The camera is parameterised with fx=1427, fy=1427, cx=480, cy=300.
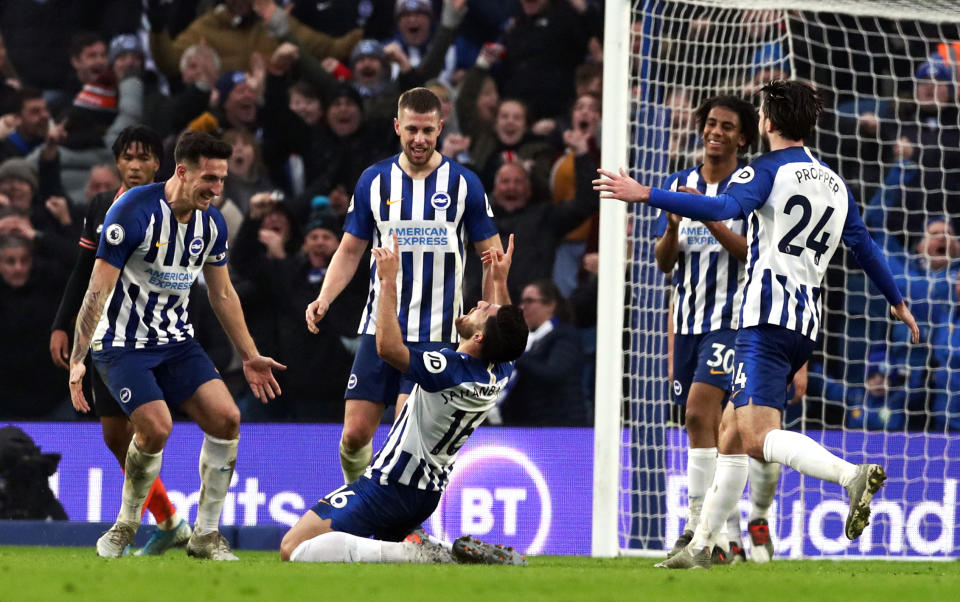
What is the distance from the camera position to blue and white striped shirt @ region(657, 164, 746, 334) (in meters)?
6.74

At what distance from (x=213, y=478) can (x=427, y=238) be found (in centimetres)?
145

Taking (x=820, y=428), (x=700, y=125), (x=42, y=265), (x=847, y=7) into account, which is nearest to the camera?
(x=700, y=125)

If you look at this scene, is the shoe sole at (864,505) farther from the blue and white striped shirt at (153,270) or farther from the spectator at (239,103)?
the spectator at (239,103)

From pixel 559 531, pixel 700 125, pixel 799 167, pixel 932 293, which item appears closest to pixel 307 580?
pixel 799 167

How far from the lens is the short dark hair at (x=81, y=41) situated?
10.5 meters

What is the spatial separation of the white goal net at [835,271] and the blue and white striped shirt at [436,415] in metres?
2.27

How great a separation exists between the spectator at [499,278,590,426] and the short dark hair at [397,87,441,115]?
125 inches

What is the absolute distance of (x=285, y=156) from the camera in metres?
10.2

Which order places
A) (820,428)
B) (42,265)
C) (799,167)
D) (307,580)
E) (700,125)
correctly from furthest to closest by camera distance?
(42,265)
(820,428)
(700,125)
(799,167)
(307,580)

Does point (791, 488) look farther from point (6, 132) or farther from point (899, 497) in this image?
point (6, 132)

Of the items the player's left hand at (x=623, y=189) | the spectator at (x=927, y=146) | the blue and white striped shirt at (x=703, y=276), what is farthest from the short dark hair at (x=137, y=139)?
the spectator at (x=927, y=146)

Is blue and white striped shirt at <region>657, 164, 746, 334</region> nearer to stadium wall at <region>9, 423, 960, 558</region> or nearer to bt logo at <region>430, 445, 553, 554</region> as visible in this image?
stadium wall at <region>9, 423, 960, 558</region>

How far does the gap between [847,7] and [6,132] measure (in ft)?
19.5

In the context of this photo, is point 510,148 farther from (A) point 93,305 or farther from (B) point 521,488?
(A) point 93,305
